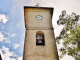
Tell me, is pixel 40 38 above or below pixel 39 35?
below

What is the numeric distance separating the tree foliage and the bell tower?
85 cm

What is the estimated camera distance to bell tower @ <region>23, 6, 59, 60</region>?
652 centimetres

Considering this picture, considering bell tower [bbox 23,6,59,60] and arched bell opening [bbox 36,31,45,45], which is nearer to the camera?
bell tower [bbox 23,6,59,60]

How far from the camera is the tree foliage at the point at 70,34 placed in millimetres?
6413

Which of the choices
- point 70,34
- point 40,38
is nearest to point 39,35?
point 40,38

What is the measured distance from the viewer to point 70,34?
7012 mm

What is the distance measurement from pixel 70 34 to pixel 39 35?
276 centimetres

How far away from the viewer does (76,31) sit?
6676mm

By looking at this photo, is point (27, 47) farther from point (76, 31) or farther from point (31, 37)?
point (76, 31)

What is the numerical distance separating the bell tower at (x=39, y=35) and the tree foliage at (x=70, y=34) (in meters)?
0.85

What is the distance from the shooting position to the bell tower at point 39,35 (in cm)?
652

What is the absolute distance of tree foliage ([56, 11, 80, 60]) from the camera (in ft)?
21.0

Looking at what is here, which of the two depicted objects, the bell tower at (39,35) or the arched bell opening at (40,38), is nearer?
the bell tower at (39,35)

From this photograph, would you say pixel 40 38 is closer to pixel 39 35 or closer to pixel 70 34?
pixel 39 35
